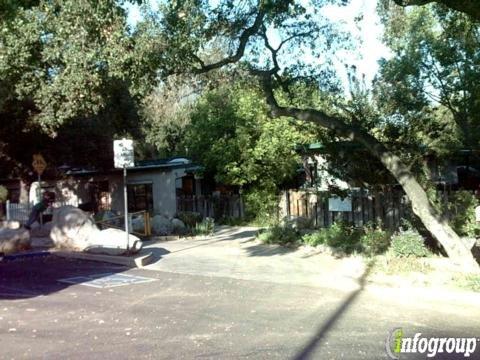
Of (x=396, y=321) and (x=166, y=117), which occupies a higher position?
(x=166, y=117)

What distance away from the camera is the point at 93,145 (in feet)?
84.9

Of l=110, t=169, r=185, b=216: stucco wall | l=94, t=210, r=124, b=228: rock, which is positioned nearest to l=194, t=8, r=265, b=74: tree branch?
l=94, t=210, r=124, b=228: rock

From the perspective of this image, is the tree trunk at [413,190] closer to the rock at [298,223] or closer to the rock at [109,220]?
the rock at [298,223]

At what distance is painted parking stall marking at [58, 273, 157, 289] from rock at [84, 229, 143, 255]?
2.09 metres

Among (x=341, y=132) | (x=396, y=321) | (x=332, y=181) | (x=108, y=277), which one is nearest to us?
(x=396, y=321)

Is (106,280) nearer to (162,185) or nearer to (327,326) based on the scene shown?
(327,326)

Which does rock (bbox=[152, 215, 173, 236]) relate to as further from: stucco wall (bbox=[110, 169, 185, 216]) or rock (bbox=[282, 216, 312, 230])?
stucco wall (bbox=[110, 169, 185, 216])

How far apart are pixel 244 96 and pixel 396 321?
17776 mm

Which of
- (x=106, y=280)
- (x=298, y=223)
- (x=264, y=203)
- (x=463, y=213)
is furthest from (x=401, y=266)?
(x=264, y=203)

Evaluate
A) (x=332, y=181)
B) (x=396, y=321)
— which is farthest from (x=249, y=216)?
(x=396, y=321)

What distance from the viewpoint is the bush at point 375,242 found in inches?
517

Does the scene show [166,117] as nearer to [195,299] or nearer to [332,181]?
[332,181]

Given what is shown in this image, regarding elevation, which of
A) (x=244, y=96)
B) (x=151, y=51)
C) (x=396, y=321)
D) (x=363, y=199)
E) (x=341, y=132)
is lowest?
(x=396, y=321)

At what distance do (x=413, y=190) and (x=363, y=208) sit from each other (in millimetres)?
4477
